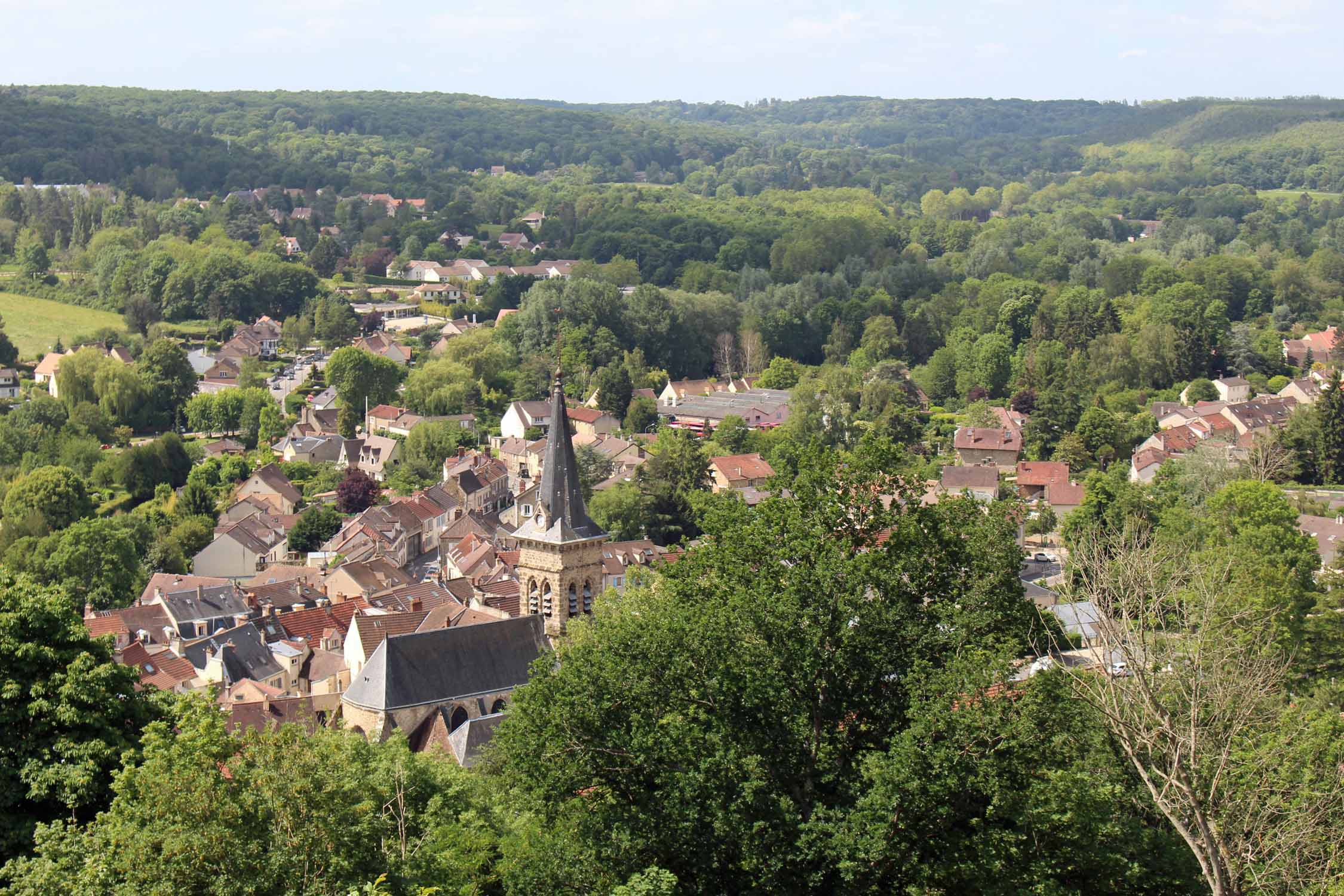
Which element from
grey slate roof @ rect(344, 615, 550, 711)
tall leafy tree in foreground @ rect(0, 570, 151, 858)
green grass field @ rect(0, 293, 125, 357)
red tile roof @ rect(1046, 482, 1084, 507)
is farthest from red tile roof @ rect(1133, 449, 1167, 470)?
green grass field @ rect(0, 293, 125, 357)

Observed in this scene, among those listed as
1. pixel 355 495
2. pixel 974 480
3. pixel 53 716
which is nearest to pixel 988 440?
pixel 974 480

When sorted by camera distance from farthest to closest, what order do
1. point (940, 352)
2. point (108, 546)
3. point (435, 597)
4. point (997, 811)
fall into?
1. point (940, 352)
2. point (108, 546)
3. point (435, 597)
4. point (997, 811)

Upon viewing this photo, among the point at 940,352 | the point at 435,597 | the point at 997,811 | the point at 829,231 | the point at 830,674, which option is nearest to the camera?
the point at 997,811

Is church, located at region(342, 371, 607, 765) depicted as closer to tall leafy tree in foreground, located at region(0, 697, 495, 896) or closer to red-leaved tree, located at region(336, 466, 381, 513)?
tall leafy tree in foreground, located at region(0, 697, 495, 896)

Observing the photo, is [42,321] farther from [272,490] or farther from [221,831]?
[221,831]

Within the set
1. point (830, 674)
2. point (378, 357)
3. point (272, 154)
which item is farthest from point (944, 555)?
point (272, 154)

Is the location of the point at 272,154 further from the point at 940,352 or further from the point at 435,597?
the point at 435,597

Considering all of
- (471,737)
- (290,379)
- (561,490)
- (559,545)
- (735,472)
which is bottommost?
(290,379)

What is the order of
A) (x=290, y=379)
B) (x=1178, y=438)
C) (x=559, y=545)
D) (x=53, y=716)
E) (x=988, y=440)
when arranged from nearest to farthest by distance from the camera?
1. (x=53, y=716)
2. (x=559, y=545)
3. (x=1178, y=438)
4. (x=988, y=440)
5. (x=290, y=379)
